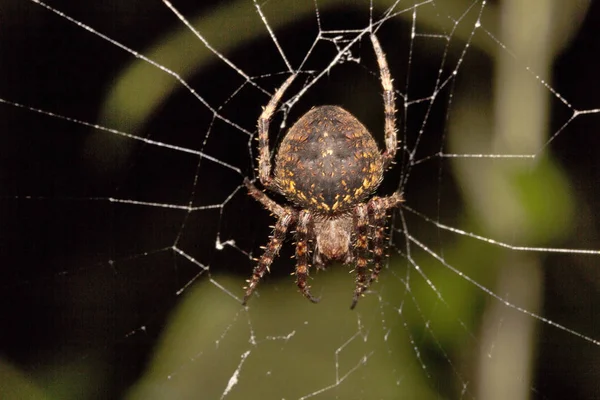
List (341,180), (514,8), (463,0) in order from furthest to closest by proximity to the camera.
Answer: (463,0)
(514,8)
(341,180)

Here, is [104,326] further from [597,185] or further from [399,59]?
[597,185]

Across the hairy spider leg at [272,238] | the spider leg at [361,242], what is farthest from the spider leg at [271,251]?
the spider leg at [361,242]

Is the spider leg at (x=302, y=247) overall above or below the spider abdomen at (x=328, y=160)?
below

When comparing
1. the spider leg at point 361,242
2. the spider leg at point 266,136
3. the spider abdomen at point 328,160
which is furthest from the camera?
the spider leg at point 361,242

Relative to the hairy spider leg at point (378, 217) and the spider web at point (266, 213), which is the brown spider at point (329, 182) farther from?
the spider web at point (266, 213)

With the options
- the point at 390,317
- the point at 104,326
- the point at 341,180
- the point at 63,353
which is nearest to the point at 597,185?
the point at 390,317
